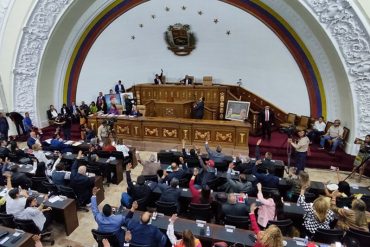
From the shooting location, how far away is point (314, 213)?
143 inches

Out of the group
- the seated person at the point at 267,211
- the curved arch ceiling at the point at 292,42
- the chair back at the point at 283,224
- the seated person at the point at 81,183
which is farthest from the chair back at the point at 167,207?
the curved arch ceiling at the point at 292,42

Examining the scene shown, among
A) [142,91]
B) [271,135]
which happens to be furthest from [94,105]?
[271,135]

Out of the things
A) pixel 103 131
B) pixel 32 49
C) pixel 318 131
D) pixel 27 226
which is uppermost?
pixel 32 49

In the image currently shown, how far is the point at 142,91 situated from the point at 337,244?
36.0 ft

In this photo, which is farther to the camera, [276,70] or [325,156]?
[276,70]

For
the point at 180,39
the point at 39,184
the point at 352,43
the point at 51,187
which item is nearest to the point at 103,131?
the point at 39,184

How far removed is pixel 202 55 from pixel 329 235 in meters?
10.3

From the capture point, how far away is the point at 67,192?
5.14 m

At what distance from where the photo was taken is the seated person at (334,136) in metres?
8.09

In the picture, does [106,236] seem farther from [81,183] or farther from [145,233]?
[81,183]

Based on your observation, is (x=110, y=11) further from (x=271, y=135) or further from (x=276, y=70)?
(x=271, y=135)

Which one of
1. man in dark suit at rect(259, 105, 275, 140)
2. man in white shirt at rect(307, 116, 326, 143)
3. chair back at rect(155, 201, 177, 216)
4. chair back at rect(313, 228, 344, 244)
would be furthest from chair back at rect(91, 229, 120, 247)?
man in white shirt at rect(307, 116, 326, 143)

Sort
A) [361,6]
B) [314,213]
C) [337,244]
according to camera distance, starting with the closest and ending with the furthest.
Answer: [337,244] → [314,213] → [361,6]

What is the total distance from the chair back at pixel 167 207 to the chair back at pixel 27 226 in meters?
2.04
